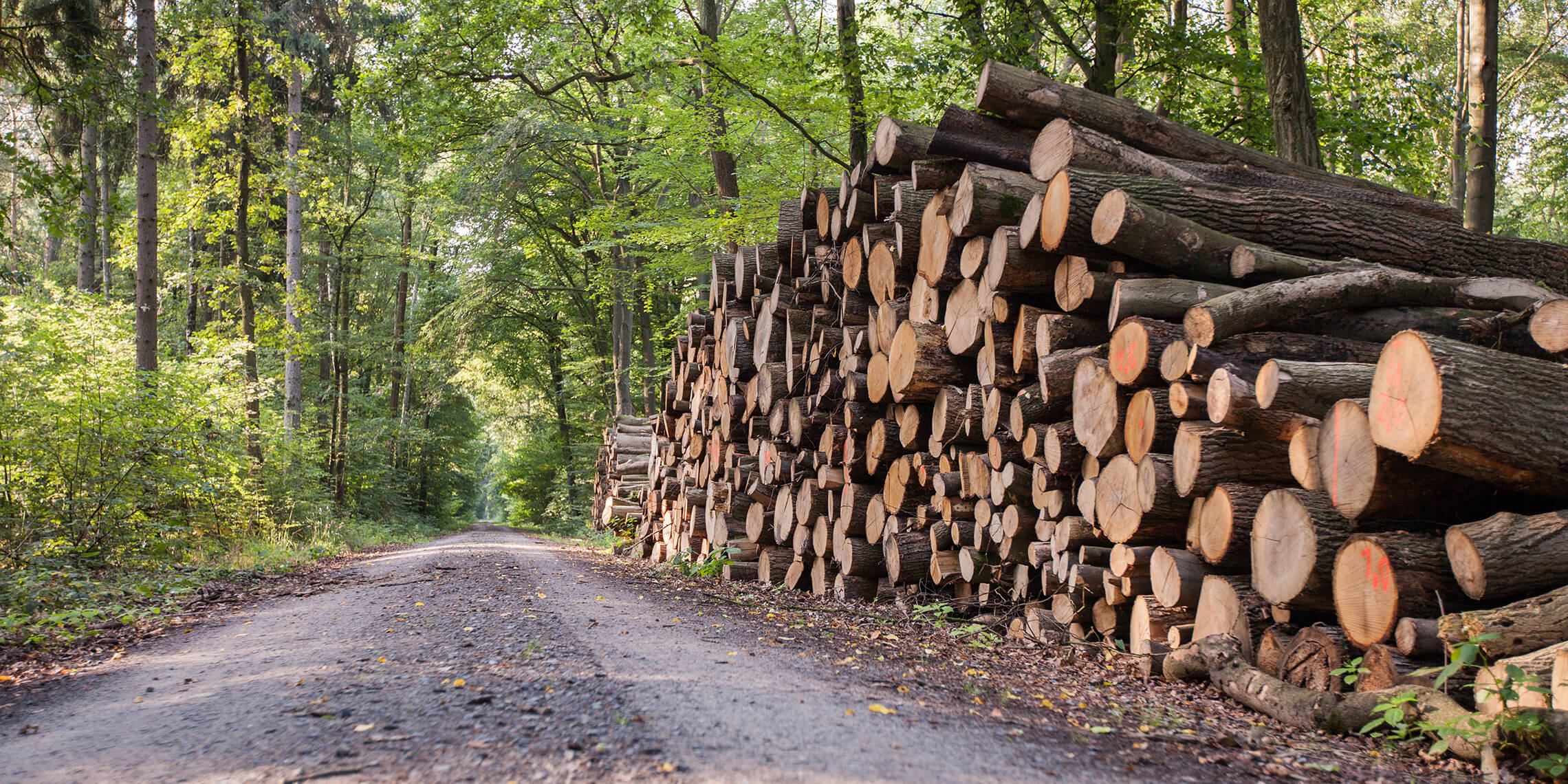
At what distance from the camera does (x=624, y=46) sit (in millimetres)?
14164

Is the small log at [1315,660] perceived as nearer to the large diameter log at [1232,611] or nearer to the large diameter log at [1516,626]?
the large diameter log at [1232,611]

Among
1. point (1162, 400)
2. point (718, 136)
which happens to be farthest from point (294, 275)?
point (1162, 400)

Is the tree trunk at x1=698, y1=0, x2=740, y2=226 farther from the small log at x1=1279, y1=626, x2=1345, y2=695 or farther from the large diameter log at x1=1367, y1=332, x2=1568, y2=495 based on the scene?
the large diameter log at x1=1367, y1=332, x2=1568, y2=495

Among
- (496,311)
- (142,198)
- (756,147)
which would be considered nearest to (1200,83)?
(756,147)

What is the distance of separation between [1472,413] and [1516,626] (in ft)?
2.34

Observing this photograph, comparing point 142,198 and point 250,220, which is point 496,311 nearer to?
point 250,220

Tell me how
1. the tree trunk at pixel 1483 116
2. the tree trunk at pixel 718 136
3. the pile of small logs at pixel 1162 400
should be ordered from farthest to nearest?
the tree trunk at pixel 718 136 → the tree trunk at pixel 1483 116 → the pile of small logs at pixel 1162 400

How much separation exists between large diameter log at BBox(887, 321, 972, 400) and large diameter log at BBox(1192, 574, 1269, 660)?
215 centimetres

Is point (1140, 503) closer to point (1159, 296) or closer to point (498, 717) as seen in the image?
point (1159, 296)

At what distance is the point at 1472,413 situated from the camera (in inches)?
108

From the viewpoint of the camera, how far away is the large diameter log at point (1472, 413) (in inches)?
108

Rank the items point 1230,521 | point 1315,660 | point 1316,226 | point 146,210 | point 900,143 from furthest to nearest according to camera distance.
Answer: point 146,210
point 900,143
point 1316,226
point 1230,521
point 1315,660

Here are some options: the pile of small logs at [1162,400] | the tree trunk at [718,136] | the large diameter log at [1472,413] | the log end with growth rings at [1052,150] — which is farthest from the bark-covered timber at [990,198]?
the tree trunk at [718,136]

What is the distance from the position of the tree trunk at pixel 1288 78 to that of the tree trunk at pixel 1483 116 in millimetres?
3889
